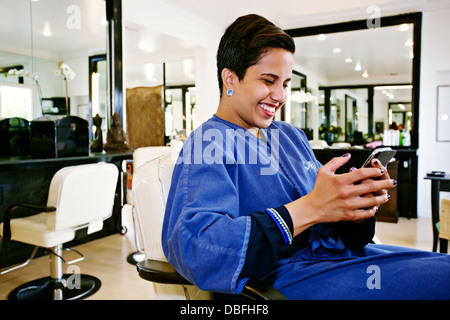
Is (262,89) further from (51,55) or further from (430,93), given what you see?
(430,93)

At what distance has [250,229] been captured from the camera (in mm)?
764

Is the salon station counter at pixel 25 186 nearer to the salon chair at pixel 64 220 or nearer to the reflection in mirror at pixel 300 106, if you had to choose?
the salon chair at pixel 64 220

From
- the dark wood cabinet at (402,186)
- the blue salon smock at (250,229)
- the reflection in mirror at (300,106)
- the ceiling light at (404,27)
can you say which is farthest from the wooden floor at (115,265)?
the reflection in mirror at (300,106)

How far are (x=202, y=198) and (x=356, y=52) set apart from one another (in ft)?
22.2

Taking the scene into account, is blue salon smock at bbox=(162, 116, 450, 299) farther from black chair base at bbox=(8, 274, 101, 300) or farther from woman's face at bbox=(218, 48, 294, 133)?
black chair base at bbox=(8, 274, 101, 300)

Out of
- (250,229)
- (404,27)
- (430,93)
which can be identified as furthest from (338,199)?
(404,27)

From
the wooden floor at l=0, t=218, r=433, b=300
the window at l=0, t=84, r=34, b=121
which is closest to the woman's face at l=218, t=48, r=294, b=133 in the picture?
the wooden floor at l=0, t=218, r=433, b=300

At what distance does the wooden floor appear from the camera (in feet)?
8.17

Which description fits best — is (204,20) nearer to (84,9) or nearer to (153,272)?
(84,9)

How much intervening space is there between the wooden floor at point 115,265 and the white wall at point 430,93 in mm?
883

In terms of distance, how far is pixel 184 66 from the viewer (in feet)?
25.5
